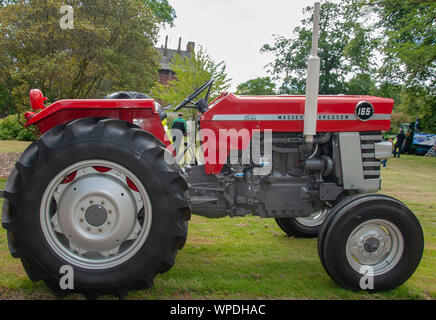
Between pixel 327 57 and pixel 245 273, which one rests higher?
pixel 327 57

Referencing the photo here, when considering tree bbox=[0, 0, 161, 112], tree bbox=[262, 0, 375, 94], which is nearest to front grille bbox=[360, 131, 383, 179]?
tree bbox=[0, 0, 161, 112]

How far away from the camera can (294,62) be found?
29719 mm

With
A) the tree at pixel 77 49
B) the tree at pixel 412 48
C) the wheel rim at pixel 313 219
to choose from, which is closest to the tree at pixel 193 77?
the tree at pixel 77 49

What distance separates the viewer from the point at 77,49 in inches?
398

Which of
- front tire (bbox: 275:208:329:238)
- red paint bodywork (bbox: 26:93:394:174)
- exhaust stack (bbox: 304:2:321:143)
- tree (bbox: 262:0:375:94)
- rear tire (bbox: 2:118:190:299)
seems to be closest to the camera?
rear tire (bbox: 2:118:190:299)

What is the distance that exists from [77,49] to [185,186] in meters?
9.34

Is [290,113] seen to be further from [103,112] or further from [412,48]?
[412,48]

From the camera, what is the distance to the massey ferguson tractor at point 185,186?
2346 millimetres

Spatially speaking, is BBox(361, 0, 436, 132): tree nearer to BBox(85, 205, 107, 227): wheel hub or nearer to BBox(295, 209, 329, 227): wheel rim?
BBox(295, 209, 329, 227): wheel rim

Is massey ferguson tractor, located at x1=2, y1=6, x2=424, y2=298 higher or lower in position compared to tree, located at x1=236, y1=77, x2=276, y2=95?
lower

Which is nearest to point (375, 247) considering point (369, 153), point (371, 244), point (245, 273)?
point (371, 244)

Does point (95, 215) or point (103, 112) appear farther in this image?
point (103, 112)

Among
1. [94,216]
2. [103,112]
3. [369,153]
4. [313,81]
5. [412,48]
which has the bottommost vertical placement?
[94,216]

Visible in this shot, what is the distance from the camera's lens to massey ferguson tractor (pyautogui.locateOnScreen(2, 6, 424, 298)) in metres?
2.35
